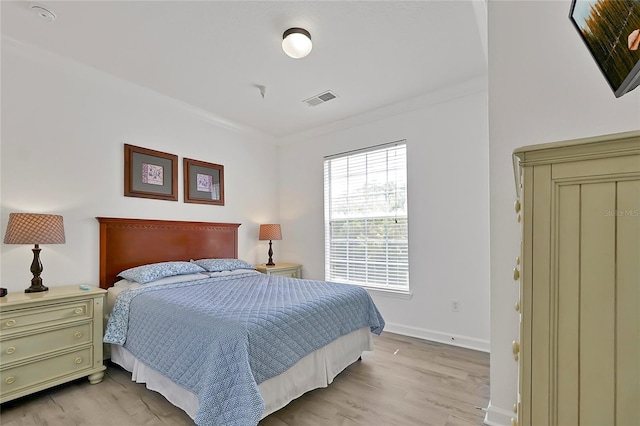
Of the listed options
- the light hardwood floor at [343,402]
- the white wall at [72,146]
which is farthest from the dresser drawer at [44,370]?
the white wall at [72,146]

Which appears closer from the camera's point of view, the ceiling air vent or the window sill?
the ceiling air vent

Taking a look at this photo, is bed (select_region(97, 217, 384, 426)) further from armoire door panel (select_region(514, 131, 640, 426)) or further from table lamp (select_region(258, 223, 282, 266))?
armoire door panel (select_region(514, 131, 640, 426))

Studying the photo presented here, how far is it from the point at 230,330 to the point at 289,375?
22.0 inches

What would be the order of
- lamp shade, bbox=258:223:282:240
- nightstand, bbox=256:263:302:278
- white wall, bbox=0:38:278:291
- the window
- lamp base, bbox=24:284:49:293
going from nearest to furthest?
lamp base, bbox=24:284:49:293 → white wall, bbox=0:38:278:291 → the window → nightstand, bbox=256:263:302:278 → lamp shade, bbox=258:223:282:240

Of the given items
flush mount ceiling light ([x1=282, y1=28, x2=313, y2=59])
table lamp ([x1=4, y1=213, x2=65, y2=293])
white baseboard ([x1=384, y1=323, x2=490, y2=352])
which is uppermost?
flush mount ceiling light ([x1=282, y1=28, x2=313, y2=59])

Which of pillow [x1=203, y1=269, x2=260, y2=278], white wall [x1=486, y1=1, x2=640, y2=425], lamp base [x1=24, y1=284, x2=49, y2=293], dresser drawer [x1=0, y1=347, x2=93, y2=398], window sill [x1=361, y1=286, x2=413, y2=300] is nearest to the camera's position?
white wall [x1=486, y1=1, x2=640, y2=425]

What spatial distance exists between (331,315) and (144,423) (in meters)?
1.31

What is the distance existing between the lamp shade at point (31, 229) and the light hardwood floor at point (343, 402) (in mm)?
1097

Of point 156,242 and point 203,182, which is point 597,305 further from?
point 203,182

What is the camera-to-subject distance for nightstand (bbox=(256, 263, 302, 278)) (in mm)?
3926

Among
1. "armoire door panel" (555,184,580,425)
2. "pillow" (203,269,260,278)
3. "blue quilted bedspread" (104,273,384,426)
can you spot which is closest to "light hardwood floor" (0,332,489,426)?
"blue quilted bedspread" (104,273,384,426)

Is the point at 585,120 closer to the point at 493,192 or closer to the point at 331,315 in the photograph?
the point at 493,192

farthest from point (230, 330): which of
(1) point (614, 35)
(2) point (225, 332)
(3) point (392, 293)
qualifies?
(3) point (392, 293)

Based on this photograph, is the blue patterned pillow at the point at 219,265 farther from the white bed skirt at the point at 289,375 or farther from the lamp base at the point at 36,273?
the lamp base at the point at 36,273
